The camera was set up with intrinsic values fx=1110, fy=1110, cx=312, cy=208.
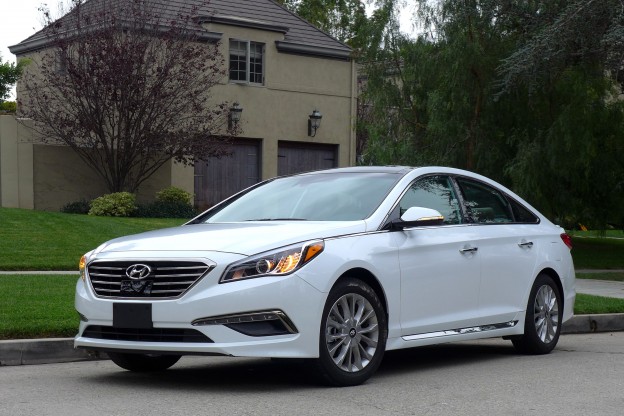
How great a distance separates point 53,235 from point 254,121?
A: 1428 cm

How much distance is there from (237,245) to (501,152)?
1589 cm

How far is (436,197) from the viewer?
9.62 meters

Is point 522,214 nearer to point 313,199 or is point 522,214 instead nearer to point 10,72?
point 313,199

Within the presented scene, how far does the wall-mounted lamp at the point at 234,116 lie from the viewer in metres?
33.5

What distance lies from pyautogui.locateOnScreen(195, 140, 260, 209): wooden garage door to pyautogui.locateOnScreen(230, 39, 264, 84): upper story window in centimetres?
202

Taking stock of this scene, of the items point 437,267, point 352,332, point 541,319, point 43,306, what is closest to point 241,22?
point 43,306

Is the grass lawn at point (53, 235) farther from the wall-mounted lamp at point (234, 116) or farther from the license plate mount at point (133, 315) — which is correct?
the license plate mount at point (133, 315)

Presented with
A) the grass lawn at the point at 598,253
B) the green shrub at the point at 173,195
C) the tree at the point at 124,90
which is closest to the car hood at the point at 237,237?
the grass lawn at the point at 598,253

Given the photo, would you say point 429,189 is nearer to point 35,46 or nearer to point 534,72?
point 534,72

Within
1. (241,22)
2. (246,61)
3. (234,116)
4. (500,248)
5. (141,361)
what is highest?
(241,22)

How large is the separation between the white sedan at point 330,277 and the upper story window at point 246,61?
25.0 m

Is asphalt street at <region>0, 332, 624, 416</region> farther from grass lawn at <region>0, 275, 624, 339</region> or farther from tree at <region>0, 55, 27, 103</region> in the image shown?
tree at <region>0, 55, 27, 103</region>

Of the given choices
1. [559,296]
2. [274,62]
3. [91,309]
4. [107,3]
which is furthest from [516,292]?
[274,62]

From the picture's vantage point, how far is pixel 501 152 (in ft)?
75.6
